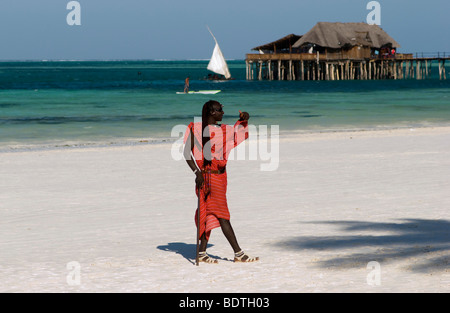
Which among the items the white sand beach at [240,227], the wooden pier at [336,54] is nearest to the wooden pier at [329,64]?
the wooden pier at [336,54]

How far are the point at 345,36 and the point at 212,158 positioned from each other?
89.5 meters

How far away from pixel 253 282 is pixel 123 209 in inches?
170

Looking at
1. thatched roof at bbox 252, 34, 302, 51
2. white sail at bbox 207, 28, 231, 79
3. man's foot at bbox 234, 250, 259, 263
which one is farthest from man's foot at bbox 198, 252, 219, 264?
white sail at bbox 207, 28, 231, 79

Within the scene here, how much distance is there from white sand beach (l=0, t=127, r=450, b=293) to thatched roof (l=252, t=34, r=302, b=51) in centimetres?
8081

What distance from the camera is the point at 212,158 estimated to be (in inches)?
280

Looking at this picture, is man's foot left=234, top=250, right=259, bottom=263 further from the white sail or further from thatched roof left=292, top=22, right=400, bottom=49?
the white sail

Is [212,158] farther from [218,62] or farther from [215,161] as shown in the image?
[218,62]

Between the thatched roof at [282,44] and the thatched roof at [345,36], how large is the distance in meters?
3.20

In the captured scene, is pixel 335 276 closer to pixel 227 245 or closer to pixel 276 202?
pixel 227 245

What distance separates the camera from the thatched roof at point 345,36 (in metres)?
91.8

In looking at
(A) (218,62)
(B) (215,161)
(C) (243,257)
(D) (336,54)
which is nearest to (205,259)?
(C) (243,257)

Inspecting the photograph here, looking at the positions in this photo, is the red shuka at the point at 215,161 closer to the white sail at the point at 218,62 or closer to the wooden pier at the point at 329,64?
the wooden pier at the point at 329,64

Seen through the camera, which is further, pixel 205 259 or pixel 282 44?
pixel 282 44

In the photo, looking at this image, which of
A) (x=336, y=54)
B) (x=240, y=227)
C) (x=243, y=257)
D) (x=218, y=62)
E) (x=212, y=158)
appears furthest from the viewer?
(x=218, y=62)
